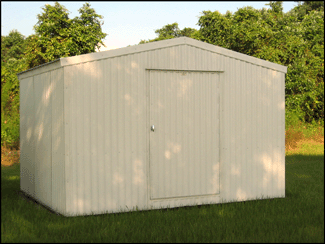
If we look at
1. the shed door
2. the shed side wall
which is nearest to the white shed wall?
the shed door

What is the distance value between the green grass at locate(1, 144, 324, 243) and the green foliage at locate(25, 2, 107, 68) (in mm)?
10993

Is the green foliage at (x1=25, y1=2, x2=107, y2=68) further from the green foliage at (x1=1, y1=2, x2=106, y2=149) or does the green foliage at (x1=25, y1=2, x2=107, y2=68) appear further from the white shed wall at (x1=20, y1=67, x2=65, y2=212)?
the white shed wall at (x1=20, y1=67, x2=65, y2=212)

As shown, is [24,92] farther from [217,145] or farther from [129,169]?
[217,145]

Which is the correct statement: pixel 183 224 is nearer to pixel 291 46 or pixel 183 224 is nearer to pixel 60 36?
pixel 291 46

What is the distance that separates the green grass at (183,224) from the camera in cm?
501

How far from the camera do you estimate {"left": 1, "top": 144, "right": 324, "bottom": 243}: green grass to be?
501 cm

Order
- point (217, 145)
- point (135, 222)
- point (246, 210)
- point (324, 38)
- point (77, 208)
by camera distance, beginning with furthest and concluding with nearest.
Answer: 1. point (324, 38)
2. point (217, 145)
3. point (246, 210)
4. point (77, 208)
5. point (135, 222)

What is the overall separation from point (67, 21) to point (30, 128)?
457 inches

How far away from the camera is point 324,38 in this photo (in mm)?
19547

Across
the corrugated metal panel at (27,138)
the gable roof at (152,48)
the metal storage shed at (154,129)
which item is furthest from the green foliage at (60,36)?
the gable roof at (152,48)

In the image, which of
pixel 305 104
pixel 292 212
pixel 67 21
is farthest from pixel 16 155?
pixel 305 104

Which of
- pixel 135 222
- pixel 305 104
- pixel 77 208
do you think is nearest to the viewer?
pixel 135 222

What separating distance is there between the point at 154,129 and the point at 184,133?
0.51 meters

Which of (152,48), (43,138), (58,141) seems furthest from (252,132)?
(43,138)
